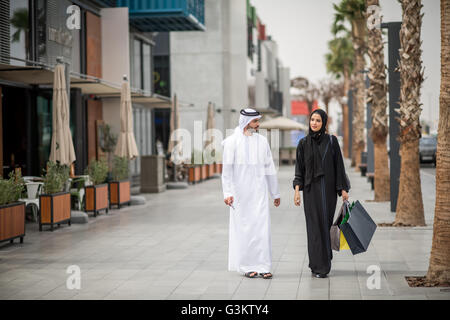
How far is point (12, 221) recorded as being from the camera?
426 inches

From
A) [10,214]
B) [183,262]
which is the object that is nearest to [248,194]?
[183,262]

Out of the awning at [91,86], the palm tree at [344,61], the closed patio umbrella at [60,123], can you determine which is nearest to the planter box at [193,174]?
the awning at [91,86]

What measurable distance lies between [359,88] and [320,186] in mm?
22697

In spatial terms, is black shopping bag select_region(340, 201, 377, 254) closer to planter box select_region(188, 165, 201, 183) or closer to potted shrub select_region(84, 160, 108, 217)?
potted shrub select_region(84, 160, 108, 217)

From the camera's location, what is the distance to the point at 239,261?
8008mm

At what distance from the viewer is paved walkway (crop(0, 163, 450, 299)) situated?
23.5ft

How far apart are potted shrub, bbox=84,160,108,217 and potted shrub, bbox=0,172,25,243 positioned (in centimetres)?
378

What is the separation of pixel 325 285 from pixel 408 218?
5.49 metres

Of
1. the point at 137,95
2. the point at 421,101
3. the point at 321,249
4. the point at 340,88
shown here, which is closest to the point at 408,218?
the point at 421,101

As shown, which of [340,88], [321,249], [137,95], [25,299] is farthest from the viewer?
[340,88]

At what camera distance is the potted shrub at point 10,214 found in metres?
10.6

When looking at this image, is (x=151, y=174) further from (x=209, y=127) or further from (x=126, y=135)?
(x=209, y=127)
